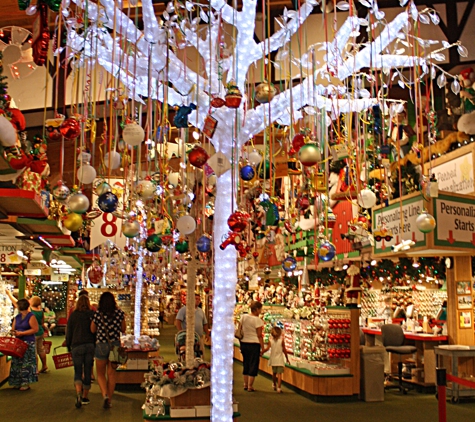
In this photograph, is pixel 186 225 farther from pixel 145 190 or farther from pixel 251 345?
pixel 251 345

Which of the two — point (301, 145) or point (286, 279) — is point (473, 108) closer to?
point (301, 145)

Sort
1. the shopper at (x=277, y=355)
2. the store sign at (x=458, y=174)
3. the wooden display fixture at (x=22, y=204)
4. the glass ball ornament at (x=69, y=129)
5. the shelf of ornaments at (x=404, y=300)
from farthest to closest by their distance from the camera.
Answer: the shelf of ornaments at (x=404, y=300)
the shopper at (x=277, y=355)
the store sign at (x=458, y=174)
the wooden display fixture at (x=22, y=204)
the glass ball ornament at (x=69, y=129)

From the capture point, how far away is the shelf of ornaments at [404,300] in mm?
12547

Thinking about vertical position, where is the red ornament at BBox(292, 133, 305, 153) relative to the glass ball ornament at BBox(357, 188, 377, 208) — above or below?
above

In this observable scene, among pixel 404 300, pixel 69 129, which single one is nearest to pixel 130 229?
pixel 69 129

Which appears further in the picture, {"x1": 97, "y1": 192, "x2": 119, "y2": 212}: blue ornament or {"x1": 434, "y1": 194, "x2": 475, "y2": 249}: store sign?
{"x1": 434, "y1": 194, "x2": 475, "y2": 249}: store sign

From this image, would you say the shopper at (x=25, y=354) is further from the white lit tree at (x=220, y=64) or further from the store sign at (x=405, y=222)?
the white lit tree at (x=220, y=64)

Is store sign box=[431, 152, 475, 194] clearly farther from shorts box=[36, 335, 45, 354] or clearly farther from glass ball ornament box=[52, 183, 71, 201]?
shorts box=[36, 335, 45, 354]

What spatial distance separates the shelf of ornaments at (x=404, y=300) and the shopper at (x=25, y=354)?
7.48 meters

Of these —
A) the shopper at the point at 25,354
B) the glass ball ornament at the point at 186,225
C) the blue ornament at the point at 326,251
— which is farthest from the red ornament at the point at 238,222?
the shopper at the point at 25,354

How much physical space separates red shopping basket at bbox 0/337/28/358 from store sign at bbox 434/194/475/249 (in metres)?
6.20

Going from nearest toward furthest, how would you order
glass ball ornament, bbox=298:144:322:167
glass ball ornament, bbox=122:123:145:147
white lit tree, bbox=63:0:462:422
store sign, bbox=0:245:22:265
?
1. glass ball ornament, bbox=298:144:322:167
2. glass ball ornament, bbox=122:123:145:147
3. white lit tree, bbox=63:0:462:422
4. store sign, bbox=0:245:22:265

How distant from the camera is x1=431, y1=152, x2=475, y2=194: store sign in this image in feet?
30.8

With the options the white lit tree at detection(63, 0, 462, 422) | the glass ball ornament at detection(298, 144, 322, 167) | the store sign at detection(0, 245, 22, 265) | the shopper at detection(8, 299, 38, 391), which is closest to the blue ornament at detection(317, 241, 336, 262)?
the white lit tree at detection(63, 0, 462, 422)
